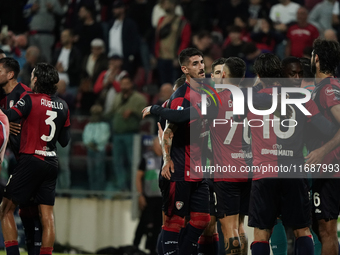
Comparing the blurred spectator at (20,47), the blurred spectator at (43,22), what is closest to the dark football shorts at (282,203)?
the blurred spectator at (20,47)

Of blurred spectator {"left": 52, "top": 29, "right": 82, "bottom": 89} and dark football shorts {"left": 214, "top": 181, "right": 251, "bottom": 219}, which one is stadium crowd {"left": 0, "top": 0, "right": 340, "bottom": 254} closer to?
blurred spectator {"left": 52, "top": 29, "right": 82, "bottom": 89}

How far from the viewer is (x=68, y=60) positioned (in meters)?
13.0

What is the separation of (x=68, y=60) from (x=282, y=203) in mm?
8465

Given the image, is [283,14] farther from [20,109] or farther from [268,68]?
[20,109]

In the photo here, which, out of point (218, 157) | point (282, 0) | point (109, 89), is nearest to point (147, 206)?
point (109, 89)

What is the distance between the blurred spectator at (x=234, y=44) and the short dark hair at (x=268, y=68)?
5519 mm

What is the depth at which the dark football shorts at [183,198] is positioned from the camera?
6.04 meters

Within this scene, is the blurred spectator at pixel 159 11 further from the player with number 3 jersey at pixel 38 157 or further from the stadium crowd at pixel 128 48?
the player with number 3 jersey at pixel 38 157

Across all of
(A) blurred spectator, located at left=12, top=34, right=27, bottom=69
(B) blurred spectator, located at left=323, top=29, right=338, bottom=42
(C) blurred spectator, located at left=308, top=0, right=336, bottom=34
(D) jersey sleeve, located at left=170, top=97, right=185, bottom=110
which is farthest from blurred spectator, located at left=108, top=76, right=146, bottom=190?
(D) jersey sleeve, located at left=170, top=97, right=185, bottom=110

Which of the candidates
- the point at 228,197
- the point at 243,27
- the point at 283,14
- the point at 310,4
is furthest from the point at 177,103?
the point at 310,4

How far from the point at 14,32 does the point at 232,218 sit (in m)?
9.26

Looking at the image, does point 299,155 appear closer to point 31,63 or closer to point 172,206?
point 172,206

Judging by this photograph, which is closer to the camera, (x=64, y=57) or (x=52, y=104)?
(x=52, y=104)

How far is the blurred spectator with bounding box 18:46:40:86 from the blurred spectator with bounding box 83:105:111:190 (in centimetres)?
236
